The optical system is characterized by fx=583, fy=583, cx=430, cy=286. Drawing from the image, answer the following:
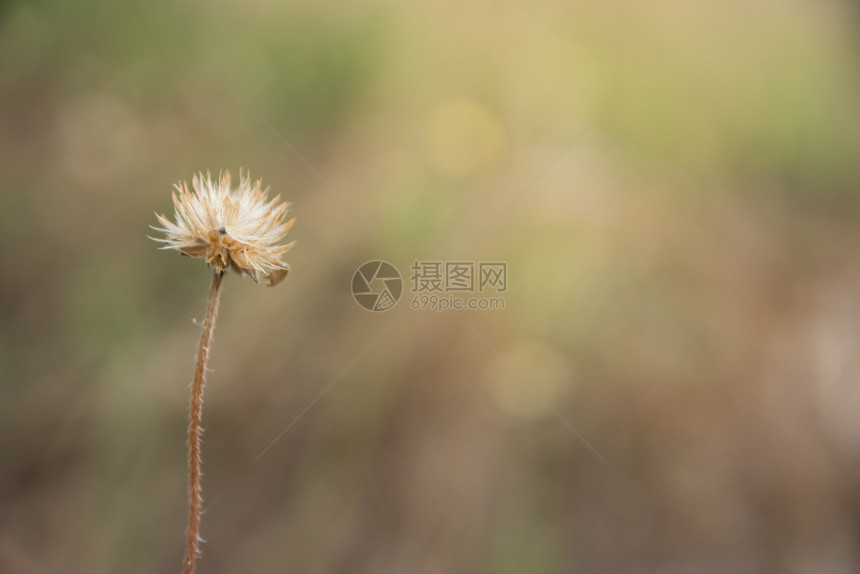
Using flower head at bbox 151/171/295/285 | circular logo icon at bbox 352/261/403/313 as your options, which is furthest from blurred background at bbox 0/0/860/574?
flower head at bbox 151/171/295/285

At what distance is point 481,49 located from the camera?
165cm

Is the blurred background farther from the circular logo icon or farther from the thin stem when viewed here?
the thin stem

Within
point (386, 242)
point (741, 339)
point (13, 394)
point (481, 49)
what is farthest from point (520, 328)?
point (13, 394)

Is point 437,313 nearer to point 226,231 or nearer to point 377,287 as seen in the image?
point 377,287

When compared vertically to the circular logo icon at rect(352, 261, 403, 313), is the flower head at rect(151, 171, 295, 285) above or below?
below

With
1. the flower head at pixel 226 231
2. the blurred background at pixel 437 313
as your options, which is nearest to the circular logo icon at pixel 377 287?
the blurred background at pixel 437 313

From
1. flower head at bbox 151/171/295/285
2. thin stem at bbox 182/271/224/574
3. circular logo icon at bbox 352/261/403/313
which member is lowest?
thin stem at bbox 182/271/224/574

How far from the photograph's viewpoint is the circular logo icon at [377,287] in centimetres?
146

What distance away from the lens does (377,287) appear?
57.6 inches

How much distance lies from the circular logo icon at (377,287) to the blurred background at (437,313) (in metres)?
0.04

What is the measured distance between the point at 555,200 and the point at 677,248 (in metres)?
0.36

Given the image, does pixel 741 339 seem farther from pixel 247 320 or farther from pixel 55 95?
pixel 55 95

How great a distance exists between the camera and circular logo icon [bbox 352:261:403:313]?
4.80ft

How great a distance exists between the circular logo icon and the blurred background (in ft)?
0.12
